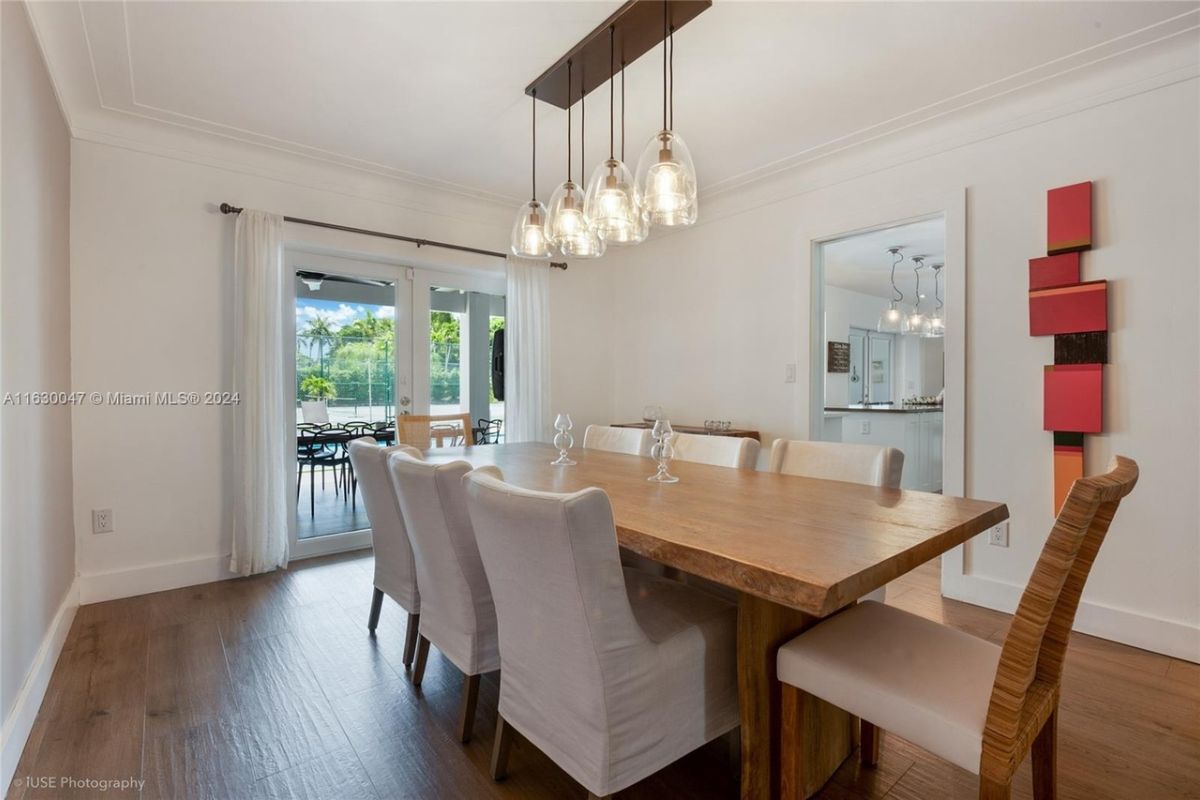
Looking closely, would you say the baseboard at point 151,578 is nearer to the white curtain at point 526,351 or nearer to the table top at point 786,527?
the white curtain at point 526,351

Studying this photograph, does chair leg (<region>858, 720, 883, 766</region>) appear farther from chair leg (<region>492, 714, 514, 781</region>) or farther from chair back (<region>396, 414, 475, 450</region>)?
chair back (<region>396, 414, 475, 450</region>)

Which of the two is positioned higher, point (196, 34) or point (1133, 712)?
point (196, 34)

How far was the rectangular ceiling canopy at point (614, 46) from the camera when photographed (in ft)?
6.53

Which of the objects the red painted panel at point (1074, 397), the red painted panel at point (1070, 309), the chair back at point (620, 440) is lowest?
the chair back at point (620, 440)

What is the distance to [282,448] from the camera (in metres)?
3.26

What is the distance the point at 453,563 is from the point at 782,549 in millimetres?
988

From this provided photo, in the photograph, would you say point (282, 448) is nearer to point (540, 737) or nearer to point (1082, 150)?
point (540, 737)

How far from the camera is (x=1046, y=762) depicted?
4.17ft

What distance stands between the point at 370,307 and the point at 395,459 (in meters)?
2.47

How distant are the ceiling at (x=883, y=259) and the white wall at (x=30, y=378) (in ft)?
12.5

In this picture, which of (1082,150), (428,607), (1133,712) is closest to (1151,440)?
(1133,712)

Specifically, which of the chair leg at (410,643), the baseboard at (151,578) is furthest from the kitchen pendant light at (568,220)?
the baseboard at (151,578)

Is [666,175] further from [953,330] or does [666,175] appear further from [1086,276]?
[1086,276]

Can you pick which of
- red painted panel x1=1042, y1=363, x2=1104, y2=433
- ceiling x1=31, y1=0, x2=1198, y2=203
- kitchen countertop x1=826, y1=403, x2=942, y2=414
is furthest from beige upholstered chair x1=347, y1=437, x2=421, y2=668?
kitchen countertop x1=826, y1=403, x2=942, y2=414
